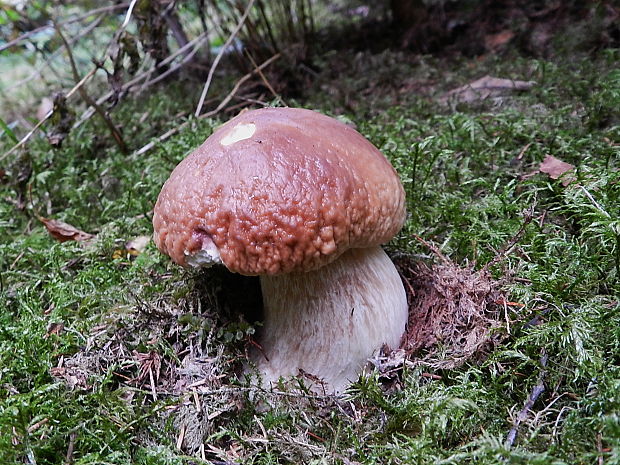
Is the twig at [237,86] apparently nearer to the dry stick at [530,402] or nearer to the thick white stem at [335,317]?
the thick white stem at [335,317]

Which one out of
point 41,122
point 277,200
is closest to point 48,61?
point 41,122

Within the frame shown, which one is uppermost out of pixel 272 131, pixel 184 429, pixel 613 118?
pixel 272 131

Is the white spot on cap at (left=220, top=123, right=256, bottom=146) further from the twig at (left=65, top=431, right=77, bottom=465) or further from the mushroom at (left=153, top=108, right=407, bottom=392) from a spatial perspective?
the twig at (left=65, top=431, right=77, bottom=465)

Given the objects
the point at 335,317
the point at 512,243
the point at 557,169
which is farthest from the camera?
the point at 557,169

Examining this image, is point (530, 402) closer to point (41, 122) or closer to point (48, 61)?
point (41, 122)

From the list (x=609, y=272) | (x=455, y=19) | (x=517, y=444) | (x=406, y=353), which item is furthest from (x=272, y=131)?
(x=455, y=19)

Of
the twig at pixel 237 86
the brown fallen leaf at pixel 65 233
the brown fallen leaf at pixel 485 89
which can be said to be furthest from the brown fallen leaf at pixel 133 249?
the brown fallen leaf at pixel 485 89

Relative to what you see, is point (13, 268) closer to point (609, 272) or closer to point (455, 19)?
point (609, 272)
